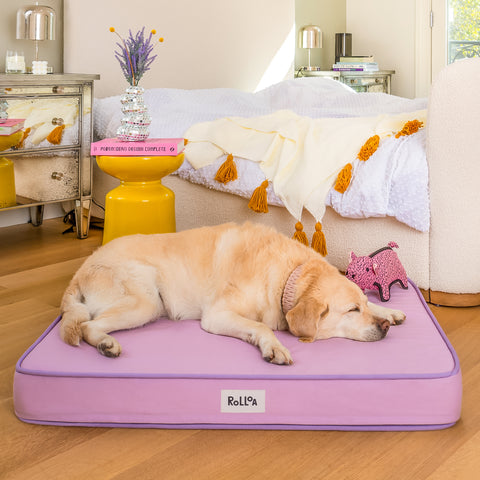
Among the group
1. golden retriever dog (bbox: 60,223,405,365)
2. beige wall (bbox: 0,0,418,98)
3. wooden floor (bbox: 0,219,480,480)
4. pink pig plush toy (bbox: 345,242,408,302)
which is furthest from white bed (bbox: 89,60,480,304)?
beige wall (bbox: 0,0,418,98)

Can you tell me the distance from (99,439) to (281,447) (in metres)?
0.42

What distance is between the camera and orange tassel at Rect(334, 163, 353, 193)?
2404 millimetres

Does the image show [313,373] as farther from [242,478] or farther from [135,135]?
[135,135]

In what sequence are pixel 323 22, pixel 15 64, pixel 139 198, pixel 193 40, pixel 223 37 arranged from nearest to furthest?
pixel 139 198 < pixel 15 64 < pixel 193 40 < pixel 223 37 < pixel 323 22

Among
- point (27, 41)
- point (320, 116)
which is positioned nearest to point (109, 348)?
point (320, 116)

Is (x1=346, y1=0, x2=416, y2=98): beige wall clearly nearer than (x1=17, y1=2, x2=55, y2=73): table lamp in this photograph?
No

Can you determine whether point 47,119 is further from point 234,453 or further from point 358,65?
point 358,65

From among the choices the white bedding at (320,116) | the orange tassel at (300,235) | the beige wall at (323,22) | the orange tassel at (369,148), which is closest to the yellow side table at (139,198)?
the white bedding at (320,116)

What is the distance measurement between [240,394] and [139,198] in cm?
128

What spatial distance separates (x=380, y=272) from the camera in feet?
6.81

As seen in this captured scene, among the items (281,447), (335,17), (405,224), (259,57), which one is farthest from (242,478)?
(335,17)

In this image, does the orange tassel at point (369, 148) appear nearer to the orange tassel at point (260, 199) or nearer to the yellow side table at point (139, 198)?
the orange tassel at point (260, 199)

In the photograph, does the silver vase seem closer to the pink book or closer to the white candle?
the pink book

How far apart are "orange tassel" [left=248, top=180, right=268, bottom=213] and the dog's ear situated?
103 centimetres
